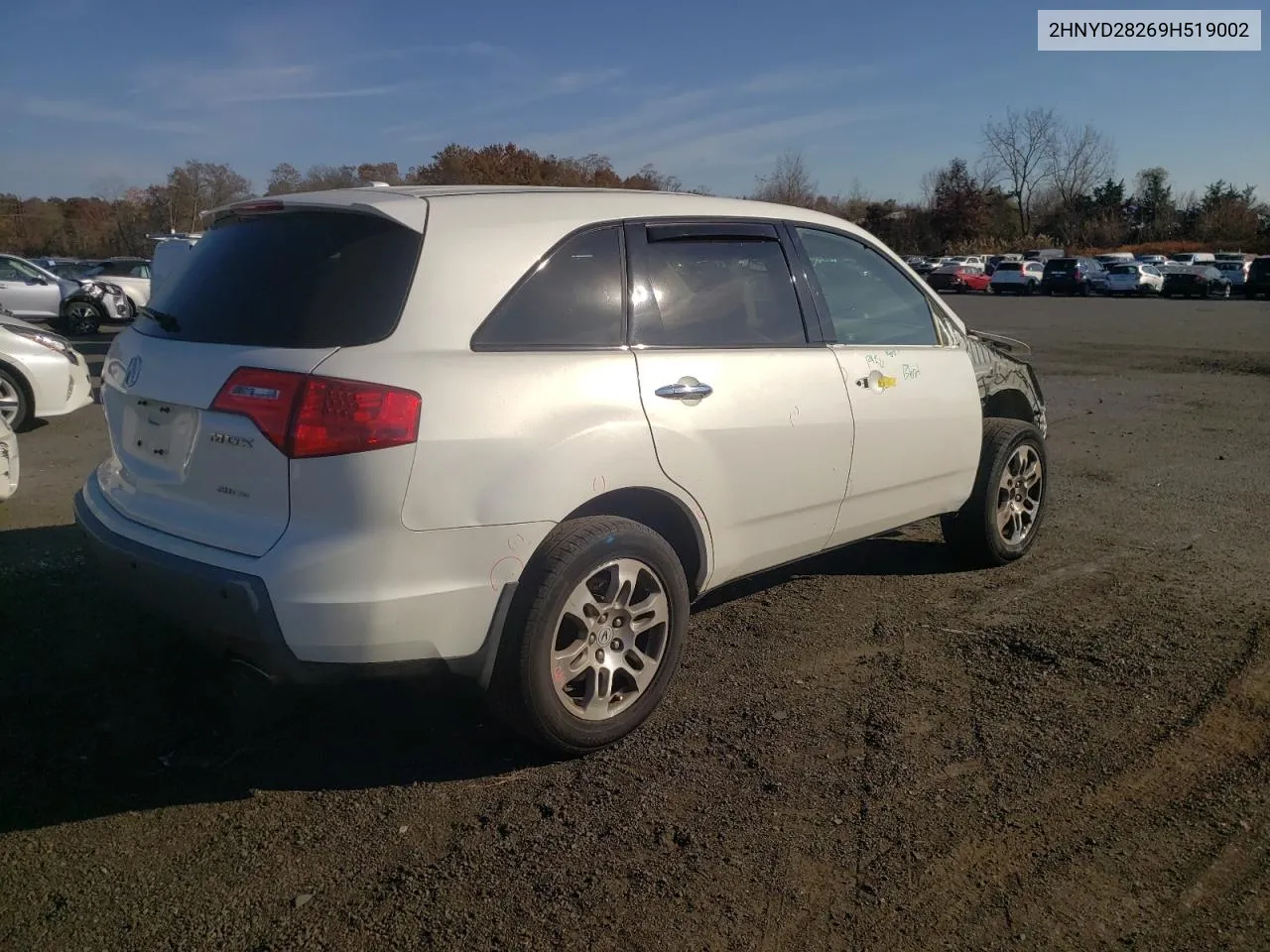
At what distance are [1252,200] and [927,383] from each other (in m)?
90.7

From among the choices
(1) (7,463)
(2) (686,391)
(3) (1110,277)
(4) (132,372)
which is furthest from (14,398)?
(3) (1110,277)

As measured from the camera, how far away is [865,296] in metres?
4.72

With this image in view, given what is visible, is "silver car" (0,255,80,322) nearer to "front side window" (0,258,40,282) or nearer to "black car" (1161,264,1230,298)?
"front side window" (0,258,40,282)

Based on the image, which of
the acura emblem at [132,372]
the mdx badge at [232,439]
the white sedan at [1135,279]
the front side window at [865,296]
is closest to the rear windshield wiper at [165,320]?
the acura emblem at [132,372]

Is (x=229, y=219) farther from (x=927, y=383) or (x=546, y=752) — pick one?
(x=927, y=383)

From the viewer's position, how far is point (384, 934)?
2.58 metres

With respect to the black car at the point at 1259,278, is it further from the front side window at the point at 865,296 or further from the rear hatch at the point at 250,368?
the rear hatch at the point at 250,368

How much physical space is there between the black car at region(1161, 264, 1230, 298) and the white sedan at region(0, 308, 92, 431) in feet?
143

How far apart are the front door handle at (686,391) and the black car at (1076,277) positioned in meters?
46.8

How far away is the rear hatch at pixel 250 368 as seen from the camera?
293cm

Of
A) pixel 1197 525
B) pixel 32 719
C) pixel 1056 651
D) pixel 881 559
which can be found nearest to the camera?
pixel 32 719

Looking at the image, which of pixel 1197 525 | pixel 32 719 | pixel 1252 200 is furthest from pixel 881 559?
pixel 1252 200

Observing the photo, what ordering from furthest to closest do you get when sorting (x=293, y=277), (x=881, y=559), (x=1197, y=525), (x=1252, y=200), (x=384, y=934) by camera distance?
(x=1252, y=200) → (x=1197, y=525) → (x=881, y=559) → (x=293, y=277) → (x=384, y=934)

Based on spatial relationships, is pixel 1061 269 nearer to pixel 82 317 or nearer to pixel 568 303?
pixel 82 317
